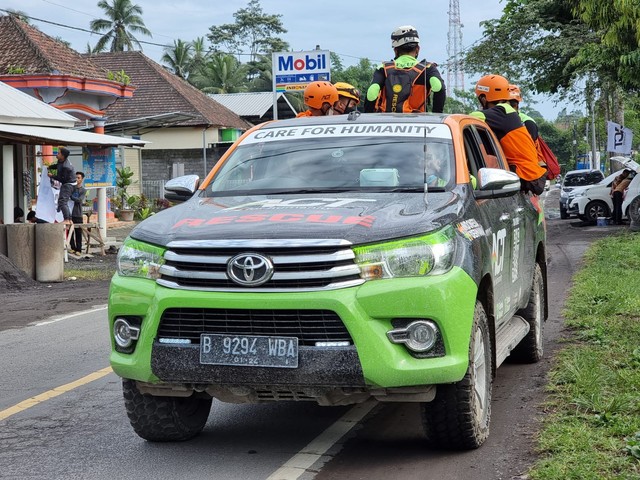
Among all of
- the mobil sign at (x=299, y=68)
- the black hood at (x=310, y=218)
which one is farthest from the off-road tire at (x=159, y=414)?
the mobil sign at (x=299, y=68)

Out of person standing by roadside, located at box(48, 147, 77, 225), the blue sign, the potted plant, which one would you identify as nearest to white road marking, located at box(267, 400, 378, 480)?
person standing by roadside, located at box(48, 147, 77, 225)

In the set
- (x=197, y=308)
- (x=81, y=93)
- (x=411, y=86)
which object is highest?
(x=81, y=93)

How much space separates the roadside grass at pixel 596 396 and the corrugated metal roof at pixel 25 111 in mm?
14403

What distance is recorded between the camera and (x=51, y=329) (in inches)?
448

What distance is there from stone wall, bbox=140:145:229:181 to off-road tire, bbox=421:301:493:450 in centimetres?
4383

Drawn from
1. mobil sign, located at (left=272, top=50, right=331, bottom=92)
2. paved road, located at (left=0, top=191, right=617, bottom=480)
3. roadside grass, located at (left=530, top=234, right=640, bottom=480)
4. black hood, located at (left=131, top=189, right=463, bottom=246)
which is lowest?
paved road, located at (left=0, top=191, right=617, bottom=480)

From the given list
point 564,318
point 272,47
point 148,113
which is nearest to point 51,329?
point 564,318

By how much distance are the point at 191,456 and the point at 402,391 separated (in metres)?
1.33

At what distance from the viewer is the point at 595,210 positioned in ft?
106

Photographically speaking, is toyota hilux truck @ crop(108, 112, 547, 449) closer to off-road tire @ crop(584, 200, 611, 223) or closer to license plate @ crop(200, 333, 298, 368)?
license plate @ crop(200, 333, 298, 368)

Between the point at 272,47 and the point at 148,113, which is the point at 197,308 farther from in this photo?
the point at 272,47

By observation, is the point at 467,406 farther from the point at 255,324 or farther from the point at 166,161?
the point at 166,161

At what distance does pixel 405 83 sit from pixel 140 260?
496cm

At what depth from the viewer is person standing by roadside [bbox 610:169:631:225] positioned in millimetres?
30719
